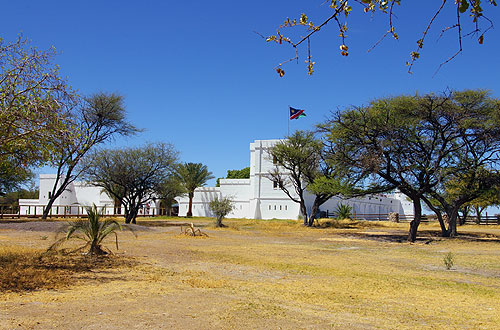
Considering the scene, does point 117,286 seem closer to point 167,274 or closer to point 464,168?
point 167,274

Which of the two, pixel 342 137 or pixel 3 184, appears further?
pixel 3 184

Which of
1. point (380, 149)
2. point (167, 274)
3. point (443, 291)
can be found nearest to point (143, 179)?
point (380, 149)

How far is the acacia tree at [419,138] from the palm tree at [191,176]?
37124mm

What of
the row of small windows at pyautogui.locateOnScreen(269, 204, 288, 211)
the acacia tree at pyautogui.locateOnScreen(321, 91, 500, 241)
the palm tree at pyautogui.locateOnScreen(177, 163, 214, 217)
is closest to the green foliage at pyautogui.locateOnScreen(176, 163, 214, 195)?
the palm tree at pyautogui.locateOnScreen(177, 163, 214, 217)

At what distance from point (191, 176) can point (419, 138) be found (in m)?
40.1

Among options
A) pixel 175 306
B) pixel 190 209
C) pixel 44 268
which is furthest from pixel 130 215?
pixel 175 306

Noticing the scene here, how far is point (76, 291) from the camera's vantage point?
8.52 meters

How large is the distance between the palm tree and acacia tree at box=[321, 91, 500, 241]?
37.1 m

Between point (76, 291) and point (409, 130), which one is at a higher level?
point (409, 130)

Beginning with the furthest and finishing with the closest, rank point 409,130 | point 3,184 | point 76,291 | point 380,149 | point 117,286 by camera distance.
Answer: point 3,184
point 409,130
point 380,149
point 117,286
point 76,291

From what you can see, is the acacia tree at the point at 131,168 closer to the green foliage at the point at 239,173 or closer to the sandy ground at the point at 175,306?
the sandy ground at the point at 175,306

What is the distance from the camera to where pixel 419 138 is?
91.7 feet

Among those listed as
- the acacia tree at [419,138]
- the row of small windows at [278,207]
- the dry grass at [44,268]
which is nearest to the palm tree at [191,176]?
the row of small windows at [278,207]

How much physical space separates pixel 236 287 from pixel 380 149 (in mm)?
18270
